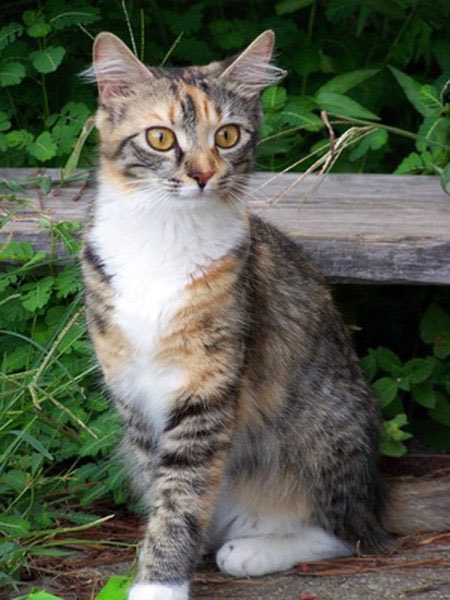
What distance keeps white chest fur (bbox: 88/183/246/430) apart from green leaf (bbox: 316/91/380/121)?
109 centimetres

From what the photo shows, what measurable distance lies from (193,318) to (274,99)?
1577 millimetres

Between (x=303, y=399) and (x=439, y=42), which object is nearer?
(x=303, y=399)

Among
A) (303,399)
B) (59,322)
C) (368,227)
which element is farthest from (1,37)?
(303,399)

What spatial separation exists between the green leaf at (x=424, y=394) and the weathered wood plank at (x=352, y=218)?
1.89 feet

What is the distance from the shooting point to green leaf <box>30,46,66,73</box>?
470cm

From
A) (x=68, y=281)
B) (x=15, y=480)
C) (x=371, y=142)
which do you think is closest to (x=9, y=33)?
(x=68, y=281)

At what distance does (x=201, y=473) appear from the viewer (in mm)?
3418

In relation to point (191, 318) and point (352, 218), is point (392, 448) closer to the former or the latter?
point (352, 218)

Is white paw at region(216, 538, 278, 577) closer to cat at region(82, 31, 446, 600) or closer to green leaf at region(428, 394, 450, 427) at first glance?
cat at region(82, 31, 446, 600)

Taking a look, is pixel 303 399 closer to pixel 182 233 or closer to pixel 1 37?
pixel 182 233

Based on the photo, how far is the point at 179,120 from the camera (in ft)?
11.0

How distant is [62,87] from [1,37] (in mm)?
476

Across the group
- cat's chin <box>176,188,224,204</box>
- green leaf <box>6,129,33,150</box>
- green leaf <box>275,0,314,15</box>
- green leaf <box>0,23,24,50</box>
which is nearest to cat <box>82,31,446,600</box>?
cat's chin <box>176,188,224,204</box>

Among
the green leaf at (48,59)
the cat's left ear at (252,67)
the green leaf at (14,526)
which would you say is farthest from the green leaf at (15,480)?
the green leaf at (48,59)
